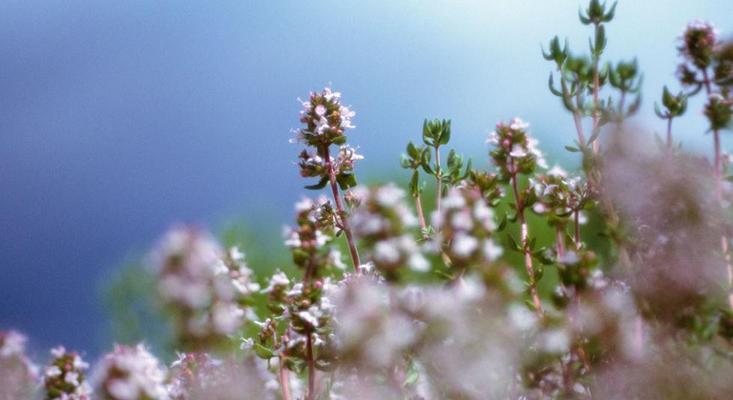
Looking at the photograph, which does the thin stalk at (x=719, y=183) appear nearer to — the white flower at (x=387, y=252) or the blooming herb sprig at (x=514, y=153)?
the blooming herb sprig at (x=514, y=153)

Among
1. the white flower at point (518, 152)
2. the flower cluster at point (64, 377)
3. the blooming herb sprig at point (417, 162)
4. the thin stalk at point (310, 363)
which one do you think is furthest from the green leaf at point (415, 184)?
the flower cluster at point (64, 377)

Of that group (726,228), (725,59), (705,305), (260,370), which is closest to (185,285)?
(260,370)

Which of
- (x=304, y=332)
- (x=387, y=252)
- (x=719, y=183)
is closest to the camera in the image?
(x=387, y=252)

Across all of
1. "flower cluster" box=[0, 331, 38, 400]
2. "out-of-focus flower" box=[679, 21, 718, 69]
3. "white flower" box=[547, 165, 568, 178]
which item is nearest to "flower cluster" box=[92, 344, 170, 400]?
"flower cluster" box=[0, 331, 38, 400]

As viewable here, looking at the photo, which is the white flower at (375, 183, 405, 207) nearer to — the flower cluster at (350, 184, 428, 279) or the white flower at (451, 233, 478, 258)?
the flower cluster at (350, 184, 428, 279)

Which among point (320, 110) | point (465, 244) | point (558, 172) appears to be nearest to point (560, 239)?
point (558, 172)

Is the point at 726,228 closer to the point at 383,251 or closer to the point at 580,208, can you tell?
the point at 580,208

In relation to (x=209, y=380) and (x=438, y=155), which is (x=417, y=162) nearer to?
(x=438, y=155)
